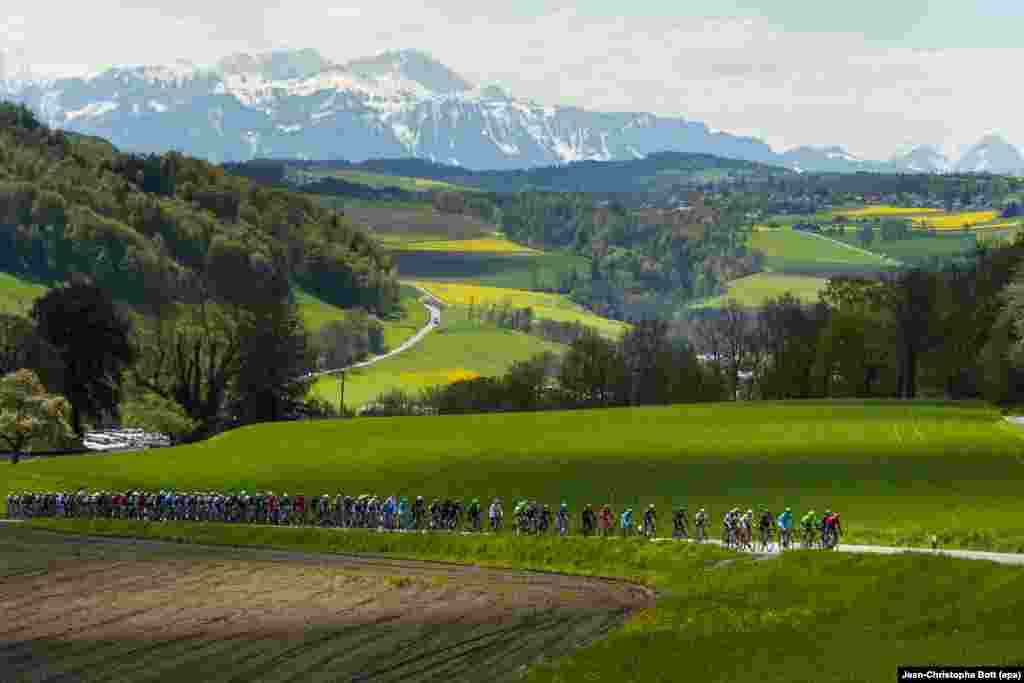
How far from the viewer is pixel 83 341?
13475 centimetres

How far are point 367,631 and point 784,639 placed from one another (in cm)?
1208

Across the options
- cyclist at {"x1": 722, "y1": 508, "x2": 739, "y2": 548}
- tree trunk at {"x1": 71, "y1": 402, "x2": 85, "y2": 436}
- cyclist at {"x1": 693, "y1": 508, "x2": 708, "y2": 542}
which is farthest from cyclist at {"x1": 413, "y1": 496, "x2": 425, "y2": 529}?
tree trunk at {"x1": 71, "y1": 402, "x2": 85, "y2": 436}

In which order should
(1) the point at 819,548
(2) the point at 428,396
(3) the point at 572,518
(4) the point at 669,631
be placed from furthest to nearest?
(2) the point at 428,396 < (3) the point at 572,518 < (1) the point at 819,548 < (4) the point at 669,631

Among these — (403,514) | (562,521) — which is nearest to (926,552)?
(562,521)

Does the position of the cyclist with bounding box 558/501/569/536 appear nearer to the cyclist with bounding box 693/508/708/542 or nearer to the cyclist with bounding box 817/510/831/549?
the cyclist with bounding box 693/508/708/542

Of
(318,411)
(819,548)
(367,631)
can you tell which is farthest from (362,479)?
(318,411)

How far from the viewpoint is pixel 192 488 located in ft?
284

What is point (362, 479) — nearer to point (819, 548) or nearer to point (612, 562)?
point (612, 562)

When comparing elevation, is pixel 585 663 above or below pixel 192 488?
above

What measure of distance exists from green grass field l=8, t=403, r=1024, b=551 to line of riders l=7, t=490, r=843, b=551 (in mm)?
3468

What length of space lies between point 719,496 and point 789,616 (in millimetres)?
32988

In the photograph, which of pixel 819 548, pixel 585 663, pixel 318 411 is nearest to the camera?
pixel 585 663

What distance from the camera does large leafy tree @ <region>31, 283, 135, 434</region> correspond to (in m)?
134

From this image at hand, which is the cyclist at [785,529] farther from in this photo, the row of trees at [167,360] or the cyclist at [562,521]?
the row of trees at [167,360]
